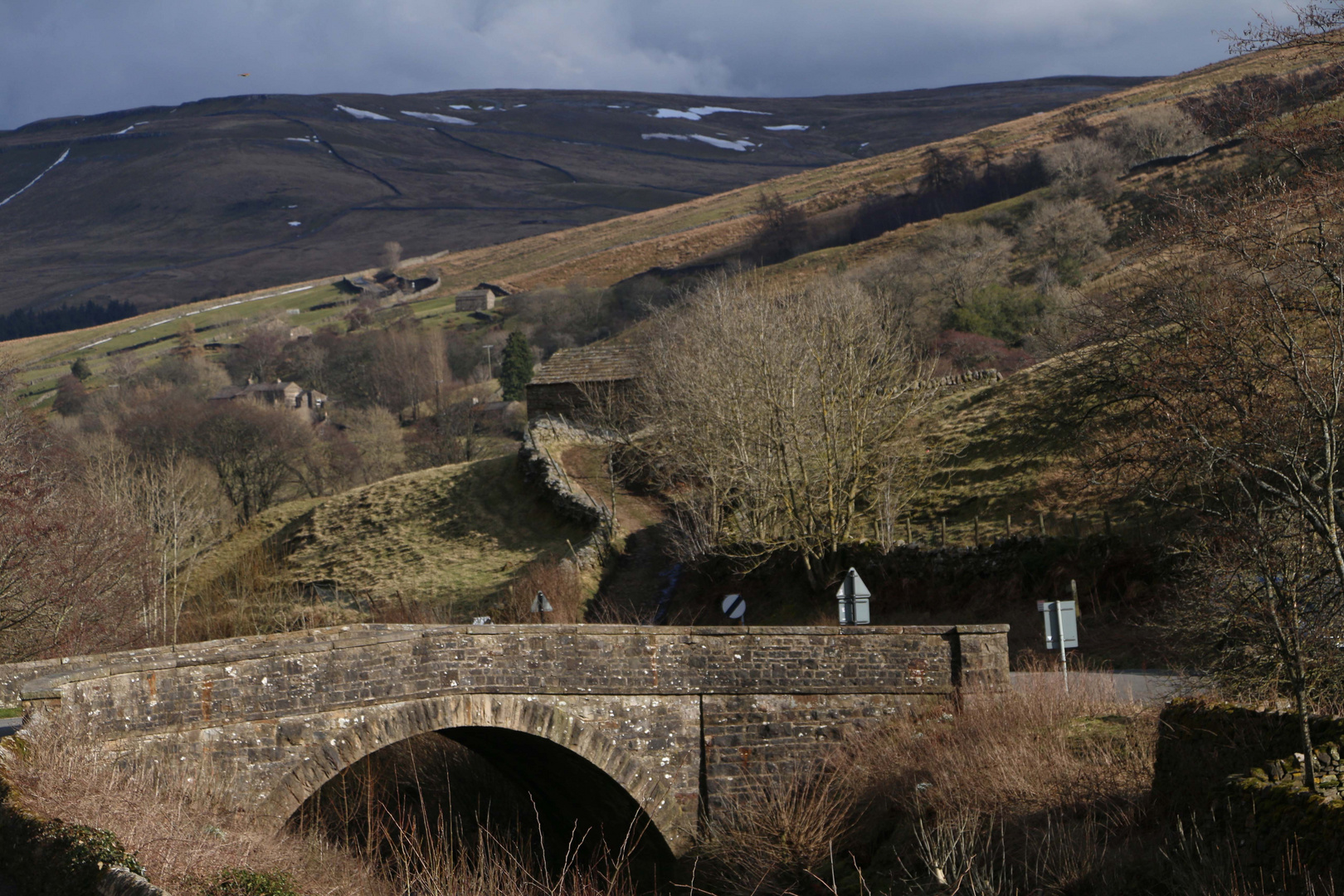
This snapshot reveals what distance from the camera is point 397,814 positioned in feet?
61.9

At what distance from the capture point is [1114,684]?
616 inches

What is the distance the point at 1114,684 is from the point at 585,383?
→ 27293 mm

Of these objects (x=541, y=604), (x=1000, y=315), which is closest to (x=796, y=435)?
(x=541, y=604)

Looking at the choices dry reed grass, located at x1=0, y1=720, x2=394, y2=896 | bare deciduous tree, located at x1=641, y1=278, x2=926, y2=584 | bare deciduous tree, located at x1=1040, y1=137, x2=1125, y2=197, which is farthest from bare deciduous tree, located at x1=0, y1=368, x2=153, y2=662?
bare deciduous tree, located at x1=1040, y1=137, x2=1125, y2=197

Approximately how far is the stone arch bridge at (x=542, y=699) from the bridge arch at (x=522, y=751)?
23mm

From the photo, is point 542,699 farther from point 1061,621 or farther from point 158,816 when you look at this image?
point 1061,621

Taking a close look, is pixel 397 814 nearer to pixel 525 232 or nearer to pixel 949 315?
pixel 949 315

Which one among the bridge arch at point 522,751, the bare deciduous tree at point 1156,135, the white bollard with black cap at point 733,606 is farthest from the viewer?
the bare deciduous tree at point 1156,135

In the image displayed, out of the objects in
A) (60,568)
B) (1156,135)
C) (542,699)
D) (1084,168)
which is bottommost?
(542,699)

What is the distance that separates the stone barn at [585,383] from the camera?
40062 mm

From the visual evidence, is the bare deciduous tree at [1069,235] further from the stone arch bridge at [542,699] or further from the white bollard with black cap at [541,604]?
the stone arch bridge at [542,699]

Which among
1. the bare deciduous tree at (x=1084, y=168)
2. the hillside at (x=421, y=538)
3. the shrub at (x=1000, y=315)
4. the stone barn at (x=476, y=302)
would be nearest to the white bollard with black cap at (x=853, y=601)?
the hillside at (x=421, y=538)

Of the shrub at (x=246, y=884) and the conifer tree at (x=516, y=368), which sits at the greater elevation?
the conifer tree at (x=516, y=368)

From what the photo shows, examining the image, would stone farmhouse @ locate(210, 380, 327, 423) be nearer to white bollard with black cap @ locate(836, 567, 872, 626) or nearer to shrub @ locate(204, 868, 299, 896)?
Answer: white bollard with black cap @ locate(836, 567, 872, 626)
